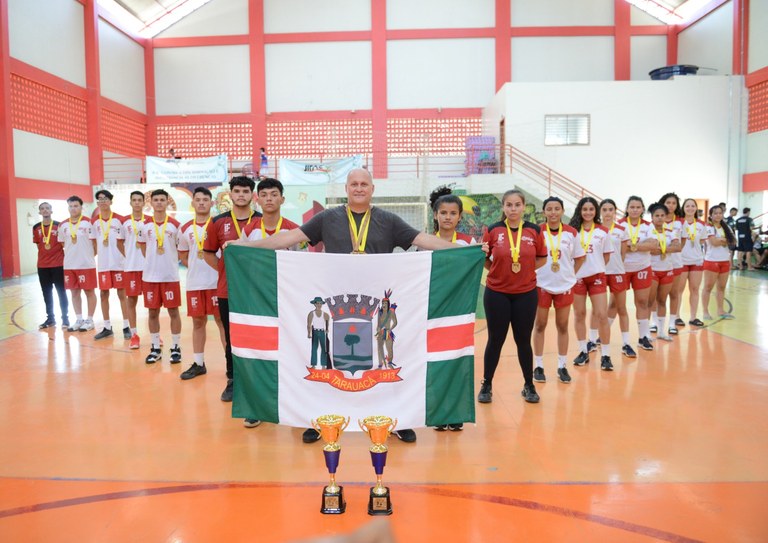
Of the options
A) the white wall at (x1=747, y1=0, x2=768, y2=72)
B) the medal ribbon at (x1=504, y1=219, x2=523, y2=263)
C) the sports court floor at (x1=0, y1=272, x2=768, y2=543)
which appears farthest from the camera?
the white wall at (x1=747, y1=0, x2=768, y2=72)

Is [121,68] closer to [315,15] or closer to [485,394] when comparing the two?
[315,15]

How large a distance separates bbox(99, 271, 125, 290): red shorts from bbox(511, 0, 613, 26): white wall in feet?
57.7

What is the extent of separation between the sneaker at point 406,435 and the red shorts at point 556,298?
1887 millimetres

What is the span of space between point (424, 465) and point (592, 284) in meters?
2.90

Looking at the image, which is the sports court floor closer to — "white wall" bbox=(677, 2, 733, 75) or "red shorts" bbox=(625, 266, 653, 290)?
"red shorts" bbox=(625, 266, 653, 290)

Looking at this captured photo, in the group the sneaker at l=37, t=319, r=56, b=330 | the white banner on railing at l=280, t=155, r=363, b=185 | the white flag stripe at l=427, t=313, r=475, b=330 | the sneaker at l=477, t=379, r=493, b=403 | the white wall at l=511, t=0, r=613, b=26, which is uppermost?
the white wall at l=511, t=0, r=613, b=26

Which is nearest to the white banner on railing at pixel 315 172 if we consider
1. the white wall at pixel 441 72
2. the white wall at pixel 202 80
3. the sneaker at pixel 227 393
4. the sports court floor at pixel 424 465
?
the white wall at pixel 441 72

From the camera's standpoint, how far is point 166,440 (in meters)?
3.49

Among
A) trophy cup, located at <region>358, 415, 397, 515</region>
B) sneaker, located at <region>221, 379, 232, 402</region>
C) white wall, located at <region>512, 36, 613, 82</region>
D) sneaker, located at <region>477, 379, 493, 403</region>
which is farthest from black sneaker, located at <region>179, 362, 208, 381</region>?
white wall, located at <region>512, 36, 613, 82</region>

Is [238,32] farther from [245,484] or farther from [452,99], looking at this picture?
[245,484]

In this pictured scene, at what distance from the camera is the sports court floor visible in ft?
8.03

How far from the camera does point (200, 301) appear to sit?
4.86 m

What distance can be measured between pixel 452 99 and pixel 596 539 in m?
19.1

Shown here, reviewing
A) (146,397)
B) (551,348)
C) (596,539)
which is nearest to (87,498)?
(146,397)
